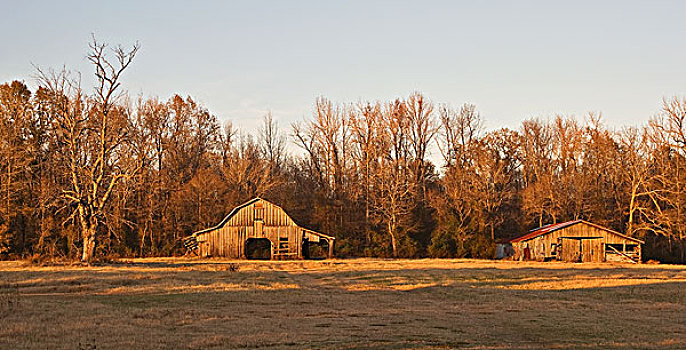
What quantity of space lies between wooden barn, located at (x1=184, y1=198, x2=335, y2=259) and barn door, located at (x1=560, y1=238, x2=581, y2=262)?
24.5m

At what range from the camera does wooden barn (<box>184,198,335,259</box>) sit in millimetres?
63156

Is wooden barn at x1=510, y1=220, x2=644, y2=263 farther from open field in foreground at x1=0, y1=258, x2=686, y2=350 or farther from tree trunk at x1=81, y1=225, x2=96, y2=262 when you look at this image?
tree trunk at x1=81, y1=225, x2=96, y2=262

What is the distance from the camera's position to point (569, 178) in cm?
7575

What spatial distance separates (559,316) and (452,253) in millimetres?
48013

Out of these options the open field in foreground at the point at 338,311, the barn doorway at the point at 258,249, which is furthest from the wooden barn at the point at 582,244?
the barn doorway at the point at 258,249

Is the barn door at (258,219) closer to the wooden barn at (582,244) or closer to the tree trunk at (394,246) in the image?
Result: the tree trunk at (394,246)

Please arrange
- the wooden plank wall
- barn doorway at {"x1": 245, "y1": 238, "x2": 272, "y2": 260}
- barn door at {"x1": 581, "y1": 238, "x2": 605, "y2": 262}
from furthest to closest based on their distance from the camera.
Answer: barn doorway at {"x1": 245, "y1": 238, "x2": 272, "y2": 260}, barn door at {"x1": 581, "y1": 238, "x2": 605, "y2": 262}, the wooden plank wall

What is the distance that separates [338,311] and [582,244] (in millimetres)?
46993

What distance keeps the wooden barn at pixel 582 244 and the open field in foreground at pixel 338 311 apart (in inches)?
963

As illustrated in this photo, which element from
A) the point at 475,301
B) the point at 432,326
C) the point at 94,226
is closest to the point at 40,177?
the point at 94,226

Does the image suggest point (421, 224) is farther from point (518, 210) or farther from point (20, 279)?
point (20, 279)

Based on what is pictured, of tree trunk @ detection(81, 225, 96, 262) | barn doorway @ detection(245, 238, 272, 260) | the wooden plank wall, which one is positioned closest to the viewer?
tree trunk @ detection(81, 225, 96, 262)

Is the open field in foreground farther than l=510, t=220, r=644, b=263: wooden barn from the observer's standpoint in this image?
No

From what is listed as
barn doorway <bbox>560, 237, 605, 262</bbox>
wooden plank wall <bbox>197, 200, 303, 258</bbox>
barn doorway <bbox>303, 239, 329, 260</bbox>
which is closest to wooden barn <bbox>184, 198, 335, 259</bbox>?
wooden plank wall <bbox>197, 200, 303, 258</bbox>
